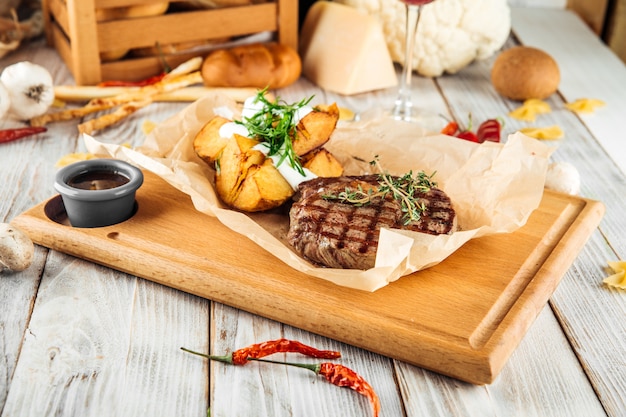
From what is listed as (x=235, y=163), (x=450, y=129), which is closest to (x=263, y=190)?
(x=235, y=163)

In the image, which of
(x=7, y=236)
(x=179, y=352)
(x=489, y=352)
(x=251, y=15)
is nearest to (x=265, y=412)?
(x=179, y=352)

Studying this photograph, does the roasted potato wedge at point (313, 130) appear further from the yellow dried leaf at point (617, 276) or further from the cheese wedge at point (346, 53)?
the cheese wedge at point (346, 53)

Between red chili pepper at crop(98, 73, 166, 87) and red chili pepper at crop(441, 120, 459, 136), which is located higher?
red chili pepper at crop(441, 120, 459, 136)

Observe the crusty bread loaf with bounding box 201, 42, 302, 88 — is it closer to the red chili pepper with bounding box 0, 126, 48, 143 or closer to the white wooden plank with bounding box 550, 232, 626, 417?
the red chili pepper with bounding box 0, 126, 48, 143

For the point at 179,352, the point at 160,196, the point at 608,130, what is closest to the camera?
the point at 179,352

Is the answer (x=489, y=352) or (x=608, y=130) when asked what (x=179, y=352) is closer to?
(x=489, y=352)

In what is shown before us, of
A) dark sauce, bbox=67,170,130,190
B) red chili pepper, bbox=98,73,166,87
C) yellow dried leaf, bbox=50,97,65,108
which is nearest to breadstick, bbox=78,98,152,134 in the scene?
red chili pepper, bbox=98,73,166,87

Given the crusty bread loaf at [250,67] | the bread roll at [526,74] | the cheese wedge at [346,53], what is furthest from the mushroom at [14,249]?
the bread roll at [526,74]
